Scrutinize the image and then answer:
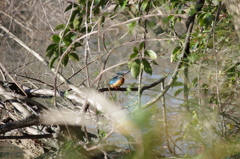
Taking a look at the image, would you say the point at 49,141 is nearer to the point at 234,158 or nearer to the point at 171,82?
the point at 171,82

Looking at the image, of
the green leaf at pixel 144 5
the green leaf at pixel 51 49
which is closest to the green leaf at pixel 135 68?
the green leaf at pixel 144 5

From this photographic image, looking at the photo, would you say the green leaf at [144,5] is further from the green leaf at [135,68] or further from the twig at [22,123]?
the twig at [22,123]

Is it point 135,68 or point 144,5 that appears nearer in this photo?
point 135,68

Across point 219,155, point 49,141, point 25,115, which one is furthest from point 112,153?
point 219,155

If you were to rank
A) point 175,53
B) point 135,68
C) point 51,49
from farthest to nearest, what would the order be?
point 175,53
point 51,49
point 135,68

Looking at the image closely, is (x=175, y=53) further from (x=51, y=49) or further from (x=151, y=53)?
(x=51, y=49)

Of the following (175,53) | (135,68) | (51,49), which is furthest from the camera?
(175,53)

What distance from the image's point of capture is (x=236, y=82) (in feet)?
9.10

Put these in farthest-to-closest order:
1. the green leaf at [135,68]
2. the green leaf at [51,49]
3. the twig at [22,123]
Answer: the twig at [22,123] < the green leaf at [51,49] < the green leaf at [135,68]

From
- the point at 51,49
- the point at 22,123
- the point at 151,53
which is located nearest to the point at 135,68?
the point at 151,53

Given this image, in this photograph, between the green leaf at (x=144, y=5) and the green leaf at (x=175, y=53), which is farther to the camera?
the green leaf at (x=175, y=53)

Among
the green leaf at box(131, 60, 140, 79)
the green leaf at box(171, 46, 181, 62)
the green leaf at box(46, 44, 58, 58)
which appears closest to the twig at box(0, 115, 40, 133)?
the green leaf at box(46, 44, 58, 58)

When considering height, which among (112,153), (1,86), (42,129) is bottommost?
(112,153)

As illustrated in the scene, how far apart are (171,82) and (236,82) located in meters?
0.53
